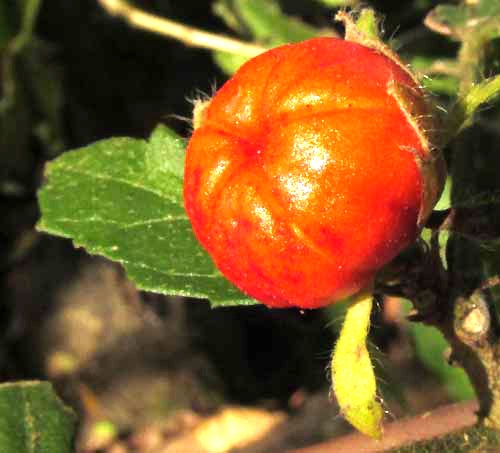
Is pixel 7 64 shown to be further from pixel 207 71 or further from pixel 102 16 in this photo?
pixel 207 71

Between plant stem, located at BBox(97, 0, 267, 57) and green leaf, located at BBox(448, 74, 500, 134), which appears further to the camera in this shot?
plant stem, located at BBox(97, 0, 267, 57)

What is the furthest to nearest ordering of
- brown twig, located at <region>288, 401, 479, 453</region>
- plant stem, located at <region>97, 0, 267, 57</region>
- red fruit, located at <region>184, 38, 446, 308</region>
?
plant stem, located at <region>97, 0, 267, 57</region>
brown twig, located at <region>288, 401, 479, 453</region>
red fruit, located at <region>184, 38, 446, 308</region>

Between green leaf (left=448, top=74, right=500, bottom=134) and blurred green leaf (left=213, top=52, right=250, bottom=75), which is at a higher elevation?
green leaf (left=448, top=74, right=500, bottom=134)

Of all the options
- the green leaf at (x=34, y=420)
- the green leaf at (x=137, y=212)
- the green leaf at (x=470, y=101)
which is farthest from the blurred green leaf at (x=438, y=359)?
the green leaf at (x=470, y=101)

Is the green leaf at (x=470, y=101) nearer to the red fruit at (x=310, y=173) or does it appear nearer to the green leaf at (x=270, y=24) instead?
the red fruit at (x=310, y=173)

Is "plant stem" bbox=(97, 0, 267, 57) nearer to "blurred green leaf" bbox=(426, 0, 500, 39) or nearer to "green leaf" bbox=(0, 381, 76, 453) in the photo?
"blurred green leaf" bbox=(426, 0, 500, 39)

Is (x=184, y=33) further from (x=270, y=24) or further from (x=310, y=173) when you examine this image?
(x=310, y=173)

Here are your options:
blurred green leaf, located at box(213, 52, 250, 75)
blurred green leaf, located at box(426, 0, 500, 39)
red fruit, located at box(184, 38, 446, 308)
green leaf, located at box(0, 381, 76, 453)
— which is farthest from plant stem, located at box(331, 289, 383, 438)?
blurred green leaf, located at box(213, 52, 250, 75)
